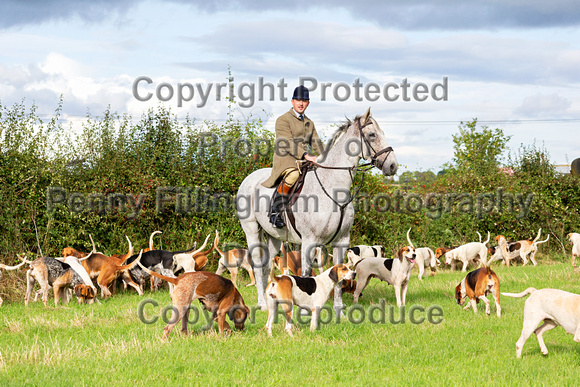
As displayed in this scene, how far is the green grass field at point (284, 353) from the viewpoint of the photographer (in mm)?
5590

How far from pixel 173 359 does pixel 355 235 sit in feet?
35.5

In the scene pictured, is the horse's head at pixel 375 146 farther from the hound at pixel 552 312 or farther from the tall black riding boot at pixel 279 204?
the hound at pixel 552 312

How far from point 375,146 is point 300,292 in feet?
8.13

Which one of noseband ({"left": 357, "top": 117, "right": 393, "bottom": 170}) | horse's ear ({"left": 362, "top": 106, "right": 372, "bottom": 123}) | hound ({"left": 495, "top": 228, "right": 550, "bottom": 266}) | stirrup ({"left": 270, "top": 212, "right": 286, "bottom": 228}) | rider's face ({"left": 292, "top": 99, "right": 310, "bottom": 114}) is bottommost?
hound ({"left": 495, "top": 228, "right": 550, "bottom": 266})

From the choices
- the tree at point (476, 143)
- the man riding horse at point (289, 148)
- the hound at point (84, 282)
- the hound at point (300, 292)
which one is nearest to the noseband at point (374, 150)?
the man riding horse at point (289, 148)

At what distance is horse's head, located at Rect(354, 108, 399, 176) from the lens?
830 centimetres

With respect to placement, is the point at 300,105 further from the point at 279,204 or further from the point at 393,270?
the point at 393,270

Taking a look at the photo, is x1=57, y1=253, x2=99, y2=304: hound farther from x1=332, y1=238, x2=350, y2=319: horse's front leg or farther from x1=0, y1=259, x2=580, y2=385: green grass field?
x1=332, y1=238, x2=350, y2=319: horse's front leg

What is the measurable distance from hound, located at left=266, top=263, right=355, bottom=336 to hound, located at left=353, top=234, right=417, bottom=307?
2289mm

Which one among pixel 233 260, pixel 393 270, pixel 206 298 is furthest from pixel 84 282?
pixel 393 270

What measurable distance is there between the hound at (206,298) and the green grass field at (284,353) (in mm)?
212

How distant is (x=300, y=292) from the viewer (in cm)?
768

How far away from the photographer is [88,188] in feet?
44.6

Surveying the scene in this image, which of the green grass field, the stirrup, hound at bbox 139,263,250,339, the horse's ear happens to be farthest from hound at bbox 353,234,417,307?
hound at bbox 139,263,250,339
